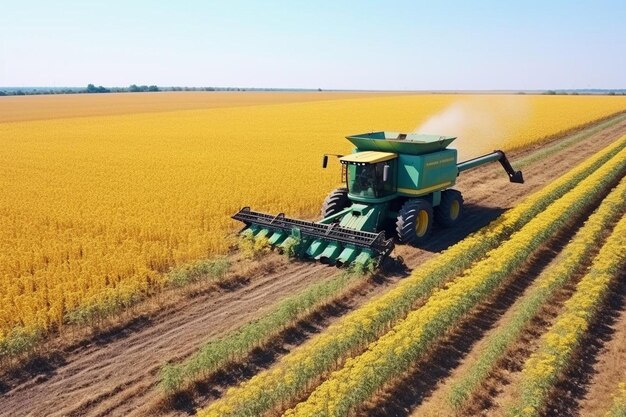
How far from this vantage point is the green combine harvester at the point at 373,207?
11.5m

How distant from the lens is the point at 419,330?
25.1ft

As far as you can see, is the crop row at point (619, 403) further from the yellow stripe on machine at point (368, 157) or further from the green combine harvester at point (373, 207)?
the yellow stripe on machine at point (368, 157)

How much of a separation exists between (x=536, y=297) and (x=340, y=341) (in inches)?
147

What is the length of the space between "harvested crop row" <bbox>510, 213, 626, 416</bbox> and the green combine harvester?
3.95 metres

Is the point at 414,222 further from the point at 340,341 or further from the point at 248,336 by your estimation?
the point at 248,336

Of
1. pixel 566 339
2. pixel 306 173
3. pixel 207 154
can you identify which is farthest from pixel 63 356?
pixel 207 154

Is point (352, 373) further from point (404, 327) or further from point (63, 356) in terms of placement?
point (63, 356)

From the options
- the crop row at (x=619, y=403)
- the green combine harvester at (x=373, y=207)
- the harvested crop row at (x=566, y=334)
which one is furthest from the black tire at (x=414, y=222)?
the crop row at (x=619, y=403)

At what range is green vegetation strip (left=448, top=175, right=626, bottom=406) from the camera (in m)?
6.91

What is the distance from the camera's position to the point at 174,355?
26.0ft

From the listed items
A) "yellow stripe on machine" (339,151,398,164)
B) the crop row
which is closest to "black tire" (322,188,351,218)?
"yellow stripe on machine" (339,151,398,164)

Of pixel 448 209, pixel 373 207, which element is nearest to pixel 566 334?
pixel 373 207

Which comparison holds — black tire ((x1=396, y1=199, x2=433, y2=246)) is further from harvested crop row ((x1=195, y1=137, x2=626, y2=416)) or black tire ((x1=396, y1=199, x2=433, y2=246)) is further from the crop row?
the crop row

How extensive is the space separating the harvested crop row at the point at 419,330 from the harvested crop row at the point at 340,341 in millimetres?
295
